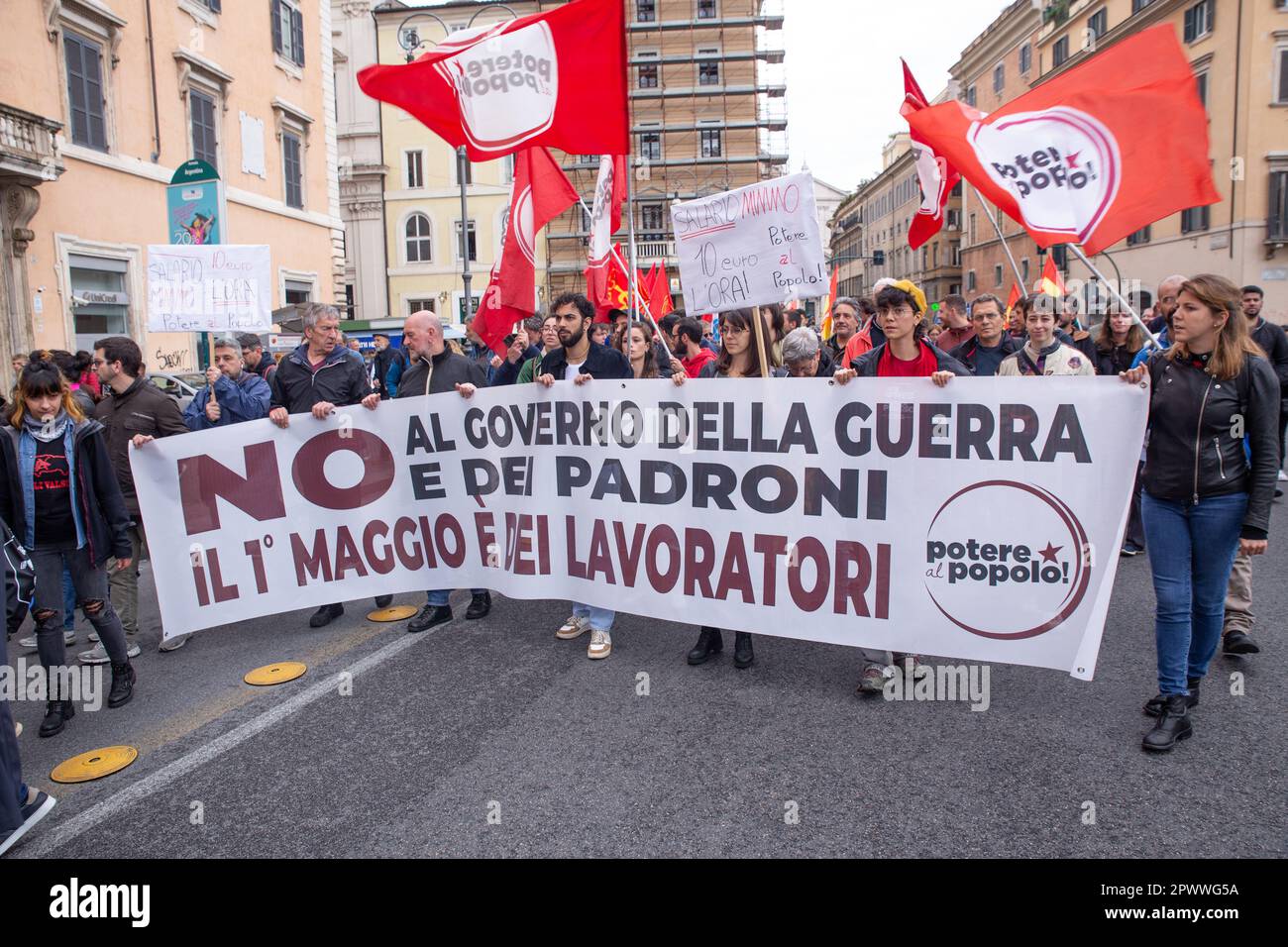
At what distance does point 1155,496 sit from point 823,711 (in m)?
1.82

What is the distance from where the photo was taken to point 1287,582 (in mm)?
6211

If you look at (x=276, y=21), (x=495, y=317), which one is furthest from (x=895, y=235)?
(x=495, y=317)

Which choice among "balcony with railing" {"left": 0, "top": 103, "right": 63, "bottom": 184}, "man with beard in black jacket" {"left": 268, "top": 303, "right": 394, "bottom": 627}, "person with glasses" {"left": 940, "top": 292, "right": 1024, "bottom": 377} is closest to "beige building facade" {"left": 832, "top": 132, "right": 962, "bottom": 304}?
"balcony with railing" {"left": 0, "top": 103, "right": 63, "bottom": 184}

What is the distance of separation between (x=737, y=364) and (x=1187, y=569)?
250 centimetres

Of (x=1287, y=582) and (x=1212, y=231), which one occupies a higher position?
(x=1212, y=231)

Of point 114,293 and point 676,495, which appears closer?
point 676,495

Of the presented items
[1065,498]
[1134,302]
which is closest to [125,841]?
[1065,498]

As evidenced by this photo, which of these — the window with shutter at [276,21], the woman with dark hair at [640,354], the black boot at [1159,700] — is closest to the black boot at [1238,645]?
the black boot at [1159,700]

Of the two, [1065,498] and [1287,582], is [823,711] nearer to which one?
[1065,498]

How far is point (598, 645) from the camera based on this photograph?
16.7 ft

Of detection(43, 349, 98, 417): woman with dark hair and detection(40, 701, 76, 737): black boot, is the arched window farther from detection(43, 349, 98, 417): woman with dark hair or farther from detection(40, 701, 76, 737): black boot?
detection(40, 701, 76, 737): black boot

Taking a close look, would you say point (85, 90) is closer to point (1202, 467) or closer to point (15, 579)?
point (15, 579)

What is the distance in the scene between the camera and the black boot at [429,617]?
223 inches

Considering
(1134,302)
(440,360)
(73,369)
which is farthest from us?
(1134,302)
